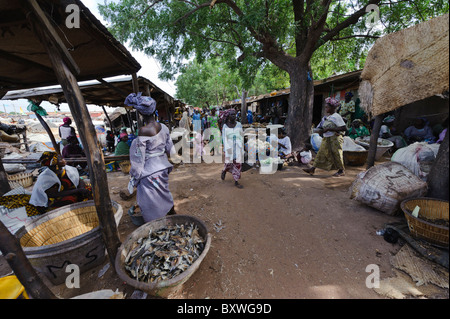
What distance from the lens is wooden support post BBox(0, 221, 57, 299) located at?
1.39m

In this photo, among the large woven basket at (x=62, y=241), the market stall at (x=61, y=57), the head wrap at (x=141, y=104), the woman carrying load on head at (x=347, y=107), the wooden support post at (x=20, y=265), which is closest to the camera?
the wooden support post at (x=20, y=265)

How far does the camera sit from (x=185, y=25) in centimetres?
773

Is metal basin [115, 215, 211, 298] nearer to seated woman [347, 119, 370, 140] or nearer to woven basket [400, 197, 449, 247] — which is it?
woven basket [400, 197, 449, 247]

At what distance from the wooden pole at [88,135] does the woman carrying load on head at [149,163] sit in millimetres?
621

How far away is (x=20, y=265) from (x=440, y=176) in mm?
4846

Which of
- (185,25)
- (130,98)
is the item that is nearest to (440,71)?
(130,98)

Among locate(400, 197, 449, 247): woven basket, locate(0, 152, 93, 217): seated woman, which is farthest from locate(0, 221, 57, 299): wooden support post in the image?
locate(400, 197, 449, 247): woven basket

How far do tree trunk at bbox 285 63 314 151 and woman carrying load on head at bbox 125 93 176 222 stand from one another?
6130mm

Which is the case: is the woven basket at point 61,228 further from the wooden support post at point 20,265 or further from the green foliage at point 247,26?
the green foliage at point 247,26

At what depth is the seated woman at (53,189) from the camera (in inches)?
112

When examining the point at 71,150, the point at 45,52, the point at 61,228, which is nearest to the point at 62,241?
the point at 61,228

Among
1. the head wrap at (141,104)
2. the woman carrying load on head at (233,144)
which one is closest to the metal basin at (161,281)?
the head wrap at (141,104)

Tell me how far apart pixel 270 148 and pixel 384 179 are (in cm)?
367
